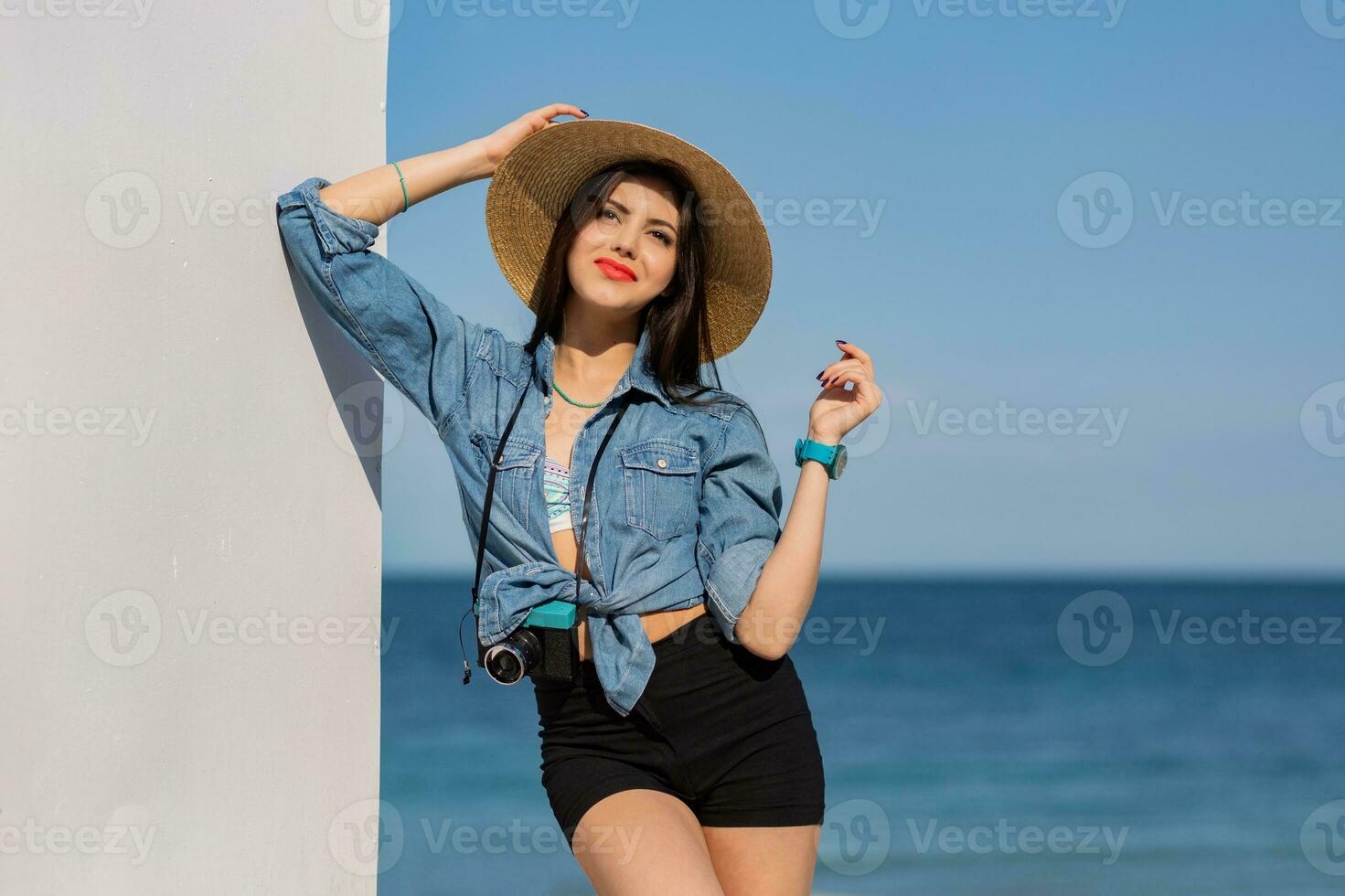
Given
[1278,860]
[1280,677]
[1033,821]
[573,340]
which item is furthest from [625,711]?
[1280,677]

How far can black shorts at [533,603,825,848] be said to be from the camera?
7.24 ft

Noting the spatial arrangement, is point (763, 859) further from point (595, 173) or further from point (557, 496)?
point (595, 173)

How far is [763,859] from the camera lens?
7.15 ft

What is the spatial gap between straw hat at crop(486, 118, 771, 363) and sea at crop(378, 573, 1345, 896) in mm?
3780

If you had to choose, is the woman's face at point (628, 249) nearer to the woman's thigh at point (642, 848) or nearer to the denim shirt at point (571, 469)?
the denim shirt at point (571, 469)

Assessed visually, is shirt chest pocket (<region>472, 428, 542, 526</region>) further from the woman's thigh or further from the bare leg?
the bare leg

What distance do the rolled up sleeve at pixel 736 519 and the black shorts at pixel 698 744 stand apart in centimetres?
9

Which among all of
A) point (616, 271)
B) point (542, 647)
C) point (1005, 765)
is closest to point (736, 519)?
point (542, 647)

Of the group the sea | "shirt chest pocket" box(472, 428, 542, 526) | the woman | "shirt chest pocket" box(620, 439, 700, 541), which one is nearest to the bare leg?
the woman

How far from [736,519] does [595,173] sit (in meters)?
0.76

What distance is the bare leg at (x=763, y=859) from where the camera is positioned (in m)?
2.17

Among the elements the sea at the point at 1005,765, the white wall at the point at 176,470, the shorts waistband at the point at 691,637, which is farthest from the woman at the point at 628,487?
the sea at the point at 1005,765

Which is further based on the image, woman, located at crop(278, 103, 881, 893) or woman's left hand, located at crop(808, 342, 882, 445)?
woman's left hand, located at crop(808, 342, 882, 445)

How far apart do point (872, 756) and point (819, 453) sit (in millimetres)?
11182
